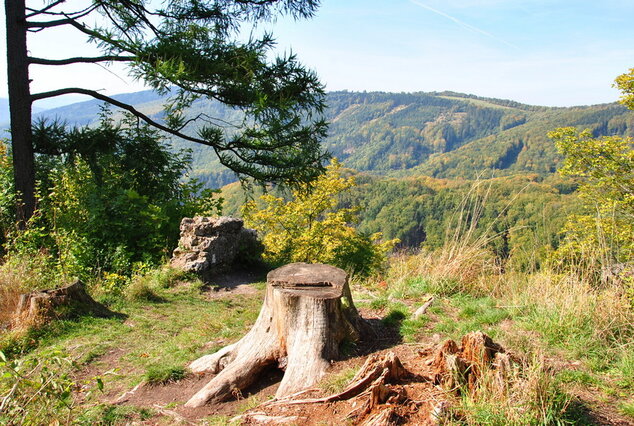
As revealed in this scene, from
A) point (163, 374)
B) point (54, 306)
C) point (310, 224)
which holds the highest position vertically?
point (54, 306)

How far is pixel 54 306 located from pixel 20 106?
432 cm

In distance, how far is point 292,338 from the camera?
3379 mm

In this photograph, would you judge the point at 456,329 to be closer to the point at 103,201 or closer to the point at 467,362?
the point at 467,362

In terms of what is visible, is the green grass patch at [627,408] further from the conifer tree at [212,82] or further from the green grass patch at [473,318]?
the conifer tree at [212,82]

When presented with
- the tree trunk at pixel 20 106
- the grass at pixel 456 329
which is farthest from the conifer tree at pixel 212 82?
the grass at pixel 456 329

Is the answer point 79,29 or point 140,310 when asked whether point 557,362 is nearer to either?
point 140,310

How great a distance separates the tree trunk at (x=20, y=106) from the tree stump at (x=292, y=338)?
18.5 ft

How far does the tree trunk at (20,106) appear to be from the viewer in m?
7.09

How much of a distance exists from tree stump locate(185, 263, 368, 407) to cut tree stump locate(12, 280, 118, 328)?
6.63 feet

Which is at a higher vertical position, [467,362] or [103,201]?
[103,201]

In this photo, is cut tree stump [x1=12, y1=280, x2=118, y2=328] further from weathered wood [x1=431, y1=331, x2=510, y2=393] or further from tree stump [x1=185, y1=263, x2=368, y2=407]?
weathered wood [x1=431, y1=331, x2=510, y2=393]

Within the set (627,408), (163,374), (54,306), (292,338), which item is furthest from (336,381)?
(54,306)

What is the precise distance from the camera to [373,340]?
12.5 feet

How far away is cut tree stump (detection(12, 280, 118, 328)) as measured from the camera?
455 cm
